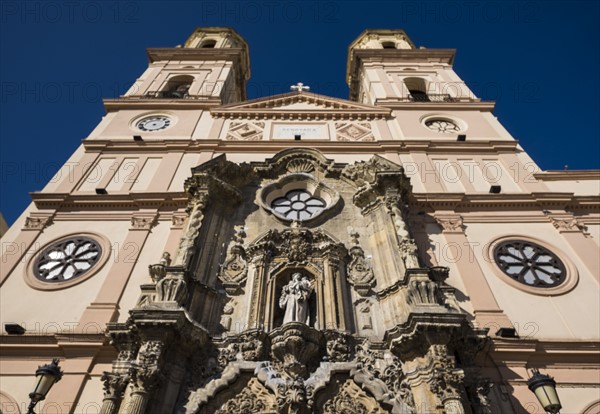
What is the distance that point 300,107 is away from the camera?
23.5m

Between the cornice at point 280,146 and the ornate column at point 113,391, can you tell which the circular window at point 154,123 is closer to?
the cornice at point 280,146

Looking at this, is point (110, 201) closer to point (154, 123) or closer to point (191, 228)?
point (191, 228)

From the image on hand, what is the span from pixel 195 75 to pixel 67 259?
1617 cm

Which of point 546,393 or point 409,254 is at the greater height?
point 409,254

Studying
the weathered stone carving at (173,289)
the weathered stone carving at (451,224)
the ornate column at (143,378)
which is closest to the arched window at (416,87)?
the weathered stone carving at (451,224)

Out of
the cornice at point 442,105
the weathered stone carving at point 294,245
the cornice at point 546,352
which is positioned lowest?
the cornice at point 546,352

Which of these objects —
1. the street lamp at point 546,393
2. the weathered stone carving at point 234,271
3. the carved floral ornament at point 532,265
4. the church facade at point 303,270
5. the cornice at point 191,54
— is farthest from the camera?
the cornice at point 191,54

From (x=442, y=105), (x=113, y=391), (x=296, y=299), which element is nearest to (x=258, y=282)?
(x=296, y=299)

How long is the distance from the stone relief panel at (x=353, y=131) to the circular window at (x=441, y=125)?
3.06 metres

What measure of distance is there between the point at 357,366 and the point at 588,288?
8.11 metres

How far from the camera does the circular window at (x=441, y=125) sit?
859 inches

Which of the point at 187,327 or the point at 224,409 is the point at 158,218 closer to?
the point at 187,327

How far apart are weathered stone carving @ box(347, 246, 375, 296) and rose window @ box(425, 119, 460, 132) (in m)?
10.4

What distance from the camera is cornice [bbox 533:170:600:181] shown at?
18062 millimetres
